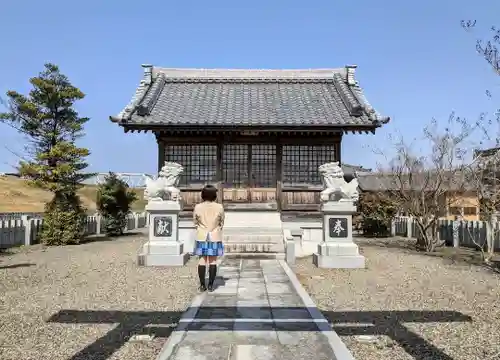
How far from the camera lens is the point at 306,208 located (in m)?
15.3

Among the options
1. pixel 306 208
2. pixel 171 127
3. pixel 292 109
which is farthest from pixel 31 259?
pixel 292 109

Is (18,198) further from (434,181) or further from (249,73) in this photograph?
(434,181)

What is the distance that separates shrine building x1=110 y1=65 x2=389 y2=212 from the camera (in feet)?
48.6

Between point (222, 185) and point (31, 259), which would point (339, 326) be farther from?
point (31, 259)

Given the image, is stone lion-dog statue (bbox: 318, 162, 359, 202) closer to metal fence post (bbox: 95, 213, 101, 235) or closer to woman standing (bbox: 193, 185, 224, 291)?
woman standing (bbox: 193, 185, 224, 291)

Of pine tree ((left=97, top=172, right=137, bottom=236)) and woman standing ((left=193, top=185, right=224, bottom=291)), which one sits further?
pine tree ((left=97, top=172, right=137, bottom=236))

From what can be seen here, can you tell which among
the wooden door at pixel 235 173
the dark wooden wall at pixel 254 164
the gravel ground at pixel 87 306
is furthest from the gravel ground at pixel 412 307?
the wooden door at pixel 235 173

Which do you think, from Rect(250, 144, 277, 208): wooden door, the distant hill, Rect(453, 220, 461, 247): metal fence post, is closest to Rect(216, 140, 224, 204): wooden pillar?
Rect(250, 144, 277, 208): wooden door

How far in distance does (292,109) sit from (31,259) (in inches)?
414

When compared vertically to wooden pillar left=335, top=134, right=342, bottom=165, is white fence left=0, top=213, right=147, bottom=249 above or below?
below

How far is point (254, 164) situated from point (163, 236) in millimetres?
5197

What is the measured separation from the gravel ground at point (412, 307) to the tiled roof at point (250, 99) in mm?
5633

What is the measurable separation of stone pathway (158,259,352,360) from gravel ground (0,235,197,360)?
0.49 m

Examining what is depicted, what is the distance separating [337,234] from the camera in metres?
11.7
